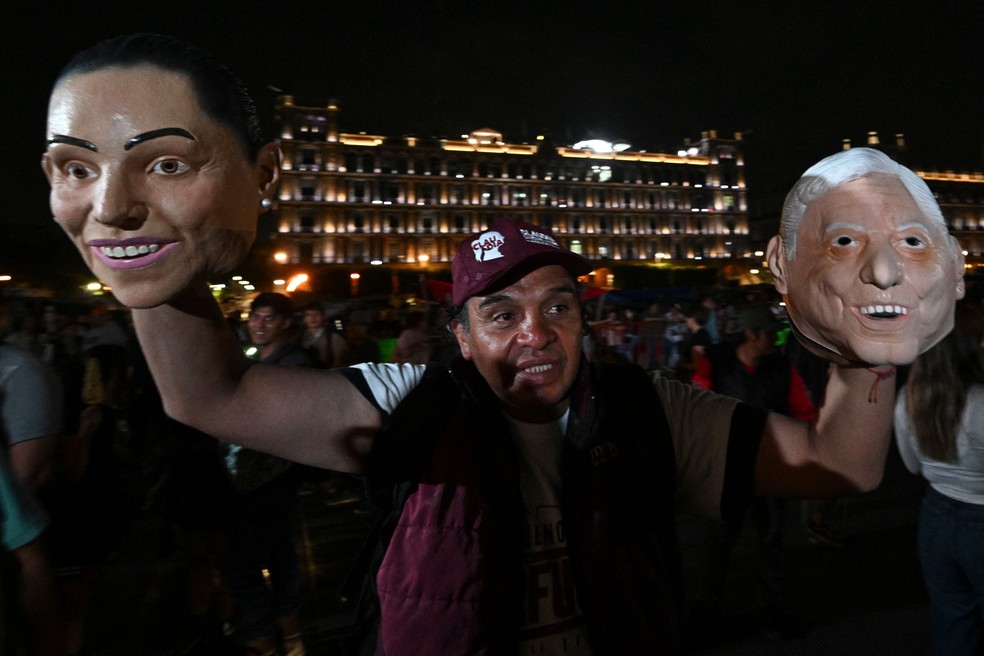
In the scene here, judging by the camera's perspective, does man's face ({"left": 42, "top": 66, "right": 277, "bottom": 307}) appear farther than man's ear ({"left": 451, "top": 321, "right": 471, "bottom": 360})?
No

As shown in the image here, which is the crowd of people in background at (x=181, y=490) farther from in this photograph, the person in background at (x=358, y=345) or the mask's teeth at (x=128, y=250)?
the person in background at (x=358, y=345)

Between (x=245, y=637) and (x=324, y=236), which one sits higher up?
(x=324, y=236)

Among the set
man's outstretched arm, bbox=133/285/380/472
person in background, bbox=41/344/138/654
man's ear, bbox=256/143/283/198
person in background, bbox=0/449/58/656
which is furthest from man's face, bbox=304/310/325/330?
man's ear, bbox=256/143/283/198

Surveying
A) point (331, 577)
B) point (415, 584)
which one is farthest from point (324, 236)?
point (415, 584)

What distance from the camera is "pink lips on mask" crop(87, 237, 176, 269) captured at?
0.90 meters

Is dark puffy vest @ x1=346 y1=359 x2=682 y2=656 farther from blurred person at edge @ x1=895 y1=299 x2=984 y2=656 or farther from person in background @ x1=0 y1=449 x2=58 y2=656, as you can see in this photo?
blurred person at edge @ x1=895 y1=299 x2=984 y2=656

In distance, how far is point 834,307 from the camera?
106 cm

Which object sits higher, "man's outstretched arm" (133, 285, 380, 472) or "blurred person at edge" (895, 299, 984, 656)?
"man's outstretched arm" (133, 285, 380, 472)

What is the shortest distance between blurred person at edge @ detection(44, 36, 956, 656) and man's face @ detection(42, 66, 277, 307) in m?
0.08

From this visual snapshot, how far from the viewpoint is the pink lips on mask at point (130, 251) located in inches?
35.5

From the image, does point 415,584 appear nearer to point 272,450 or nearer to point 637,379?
point 272,450

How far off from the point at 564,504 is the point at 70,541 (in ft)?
8.75

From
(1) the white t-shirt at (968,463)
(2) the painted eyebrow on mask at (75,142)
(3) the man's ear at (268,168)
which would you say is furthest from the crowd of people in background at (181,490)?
(2) the painted eyebrow on mask at (75,142)

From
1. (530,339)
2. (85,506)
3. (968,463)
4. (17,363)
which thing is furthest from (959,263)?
(85,506)
